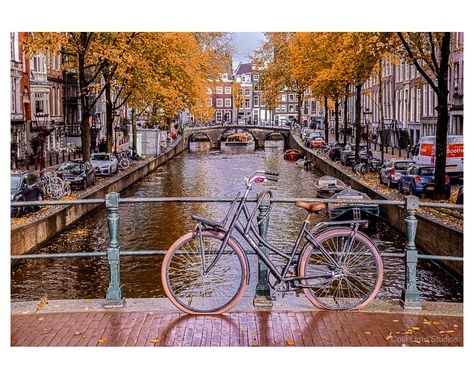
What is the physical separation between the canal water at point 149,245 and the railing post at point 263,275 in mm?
8033

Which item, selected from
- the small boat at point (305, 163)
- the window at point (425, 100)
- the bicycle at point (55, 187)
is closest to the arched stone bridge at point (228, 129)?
the small boat at point (305, 163)

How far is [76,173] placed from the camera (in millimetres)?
26609

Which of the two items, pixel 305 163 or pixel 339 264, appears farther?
pixel 305 163

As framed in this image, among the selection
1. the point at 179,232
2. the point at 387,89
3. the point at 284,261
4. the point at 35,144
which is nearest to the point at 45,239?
the point at 179,232

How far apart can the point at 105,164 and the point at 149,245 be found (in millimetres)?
12969

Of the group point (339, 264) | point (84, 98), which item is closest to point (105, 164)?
point (84, 98)

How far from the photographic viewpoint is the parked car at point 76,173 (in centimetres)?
2610

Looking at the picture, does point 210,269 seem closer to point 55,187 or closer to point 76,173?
point 55,187

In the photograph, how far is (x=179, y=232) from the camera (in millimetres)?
21984

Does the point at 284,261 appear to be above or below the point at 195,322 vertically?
above

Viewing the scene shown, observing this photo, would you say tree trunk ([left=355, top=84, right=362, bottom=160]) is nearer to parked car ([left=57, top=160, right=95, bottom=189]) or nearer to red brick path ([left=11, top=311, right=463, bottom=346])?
parked car ([left=57, top=160, right=95, bottom=189])

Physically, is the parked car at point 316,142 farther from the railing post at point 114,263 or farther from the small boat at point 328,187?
the railing post at point 114,263
